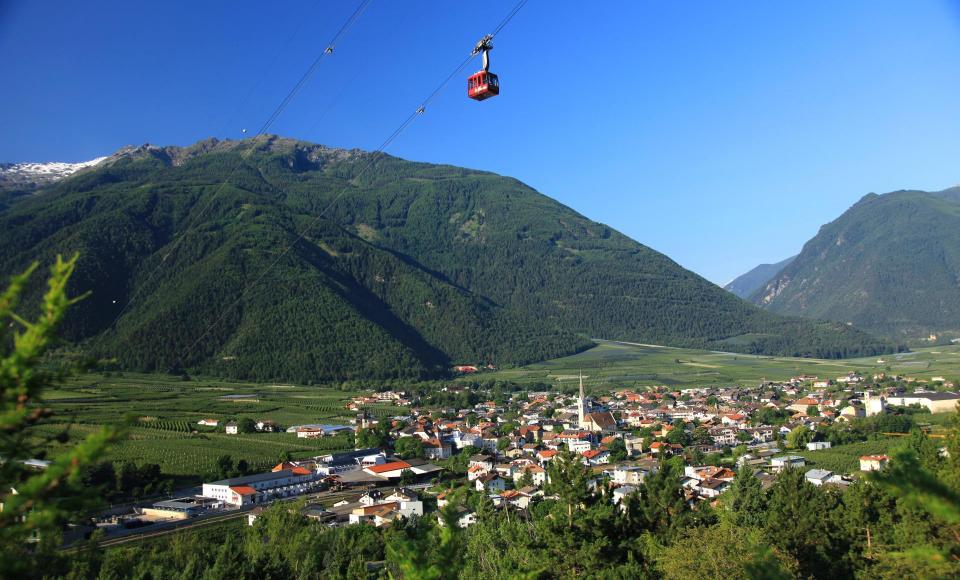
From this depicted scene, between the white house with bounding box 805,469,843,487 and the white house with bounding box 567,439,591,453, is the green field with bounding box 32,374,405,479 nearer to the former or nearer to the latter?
the white house with bounding box 567,439,591,453

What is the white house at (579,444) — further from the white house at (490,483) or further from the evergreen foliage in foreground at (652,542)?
the evergreen foliage in foreground at (652,542)

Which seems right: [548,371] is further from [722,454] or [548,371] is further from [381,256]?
[722,454]

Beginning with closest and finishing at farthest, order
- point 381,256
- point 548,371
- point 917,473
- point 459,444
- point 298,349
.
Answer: point 917,473 < point 459,444 < point 298,349 < point 548,371 < point 381,256

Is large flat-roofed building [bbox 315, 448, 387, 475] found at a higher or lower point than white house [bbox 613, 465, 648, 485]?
lower

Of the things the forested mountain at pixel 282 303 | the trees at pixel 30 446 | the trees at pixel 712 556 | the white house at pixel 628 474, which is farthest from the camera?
the forested mountain at pixel 282 303

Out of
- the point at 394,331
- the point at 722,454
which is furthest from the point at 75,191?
the point at 722,454

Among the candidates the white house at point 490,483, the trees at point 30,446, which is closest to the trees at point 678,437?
the white house at point 490,483

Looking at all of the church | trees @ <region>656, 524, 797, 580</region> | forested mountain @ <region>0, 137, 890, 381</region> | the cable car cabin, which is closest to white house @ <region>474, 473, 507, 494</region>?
the church
